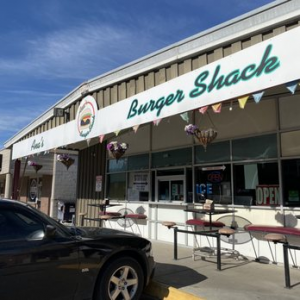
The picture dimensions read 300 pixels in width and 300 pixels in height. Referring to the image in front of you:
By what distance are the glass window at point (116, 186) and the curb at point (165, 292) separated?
266 inches

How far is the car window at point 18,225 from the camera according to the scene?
14.4ft

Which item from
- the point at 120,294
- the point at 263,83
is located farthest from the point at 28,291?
the point at 263,83

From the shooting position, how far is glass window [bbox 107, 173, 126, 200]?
1294cm

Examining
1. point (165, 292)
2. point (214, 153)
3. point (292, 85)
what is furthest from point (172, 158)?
point (292, 85)

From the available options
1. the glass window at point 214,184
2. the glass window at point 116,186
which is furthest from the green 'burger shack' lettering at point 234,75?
the glass window at point 116,186

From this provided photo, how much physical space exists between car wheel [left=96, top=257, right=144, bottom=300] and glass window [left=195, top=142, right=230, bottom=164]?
470cm

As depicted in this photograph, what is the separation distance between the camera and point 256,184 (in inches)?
339

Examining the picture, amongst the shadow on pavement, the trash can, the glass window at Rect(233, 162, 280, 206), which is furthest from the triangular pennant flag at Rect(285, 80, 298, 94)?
the trash can

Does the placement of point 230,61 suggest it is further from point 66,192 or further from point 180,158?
point 66,192

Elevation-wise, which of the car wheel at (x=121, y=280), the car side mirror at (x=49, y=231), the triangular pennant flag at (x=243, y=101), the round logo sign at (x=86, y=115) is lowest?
the car wheel at (x=121, y=280)

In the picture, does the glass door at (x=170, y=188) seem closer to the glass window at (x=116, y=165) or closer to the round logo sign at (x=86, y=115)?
the glass window at (x=116, y=165)

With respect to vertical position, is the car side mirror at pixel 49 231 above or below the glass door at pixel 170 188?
below

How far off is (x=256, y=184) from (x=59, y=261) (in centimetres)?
542

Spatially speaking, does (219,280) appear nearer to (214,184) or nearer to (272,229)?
(272,229)
